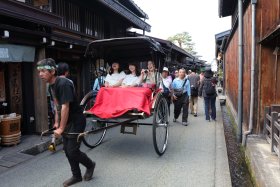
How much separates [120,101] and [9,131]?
10.1 feet

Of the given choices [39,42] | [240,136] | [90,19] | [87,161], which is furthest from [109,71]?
[90,19]

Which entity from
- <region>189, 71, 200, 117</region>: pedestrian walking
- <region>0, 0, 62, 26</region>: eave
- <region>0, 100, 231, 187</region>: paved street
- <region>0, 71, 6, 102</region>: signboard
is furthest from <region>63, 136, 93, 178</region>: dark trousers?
<region>189, 71, 200, 117</region>: pedestrian walking

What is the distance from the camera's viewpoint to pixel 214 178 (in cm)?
498

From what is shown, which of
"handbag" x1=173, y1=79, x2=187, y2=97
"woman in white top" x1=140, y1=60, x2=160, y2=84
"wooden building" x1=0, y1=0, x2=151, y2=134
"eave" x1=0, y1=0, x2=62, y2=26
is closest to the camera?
"eave" x1=0, y1=0, x2=62, y2=26

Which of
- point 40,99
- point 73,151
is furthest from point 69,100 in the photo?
point 40,99

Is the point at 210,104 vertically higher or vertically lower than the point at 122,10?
lower

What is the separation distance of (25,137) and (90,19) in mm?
6089

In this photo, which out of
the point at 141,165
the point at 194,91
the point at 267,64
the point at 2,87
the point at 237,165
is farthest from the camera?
the point at 194,91

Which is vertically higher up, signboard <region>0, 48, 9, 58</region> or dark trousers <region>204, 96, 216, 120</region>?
signboard <region>0, 48, 9, 58</region>

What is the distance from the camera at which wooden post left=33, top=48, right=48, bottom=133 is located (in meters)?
7.98

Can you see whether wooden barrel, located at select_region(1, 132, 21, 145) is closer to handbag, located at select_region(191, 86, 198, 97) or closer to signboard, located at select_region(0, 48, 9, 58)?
signboard, located at select_region(0, 48, 9, 58)

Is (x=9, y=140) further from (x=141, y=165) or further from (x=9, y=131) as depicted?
(x=141, y=165)

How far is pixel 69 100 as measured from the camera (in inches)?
171

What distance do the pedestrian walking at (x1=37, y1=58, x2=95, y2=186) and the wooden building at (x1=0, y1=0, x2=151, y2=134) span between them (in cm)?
A: 262
